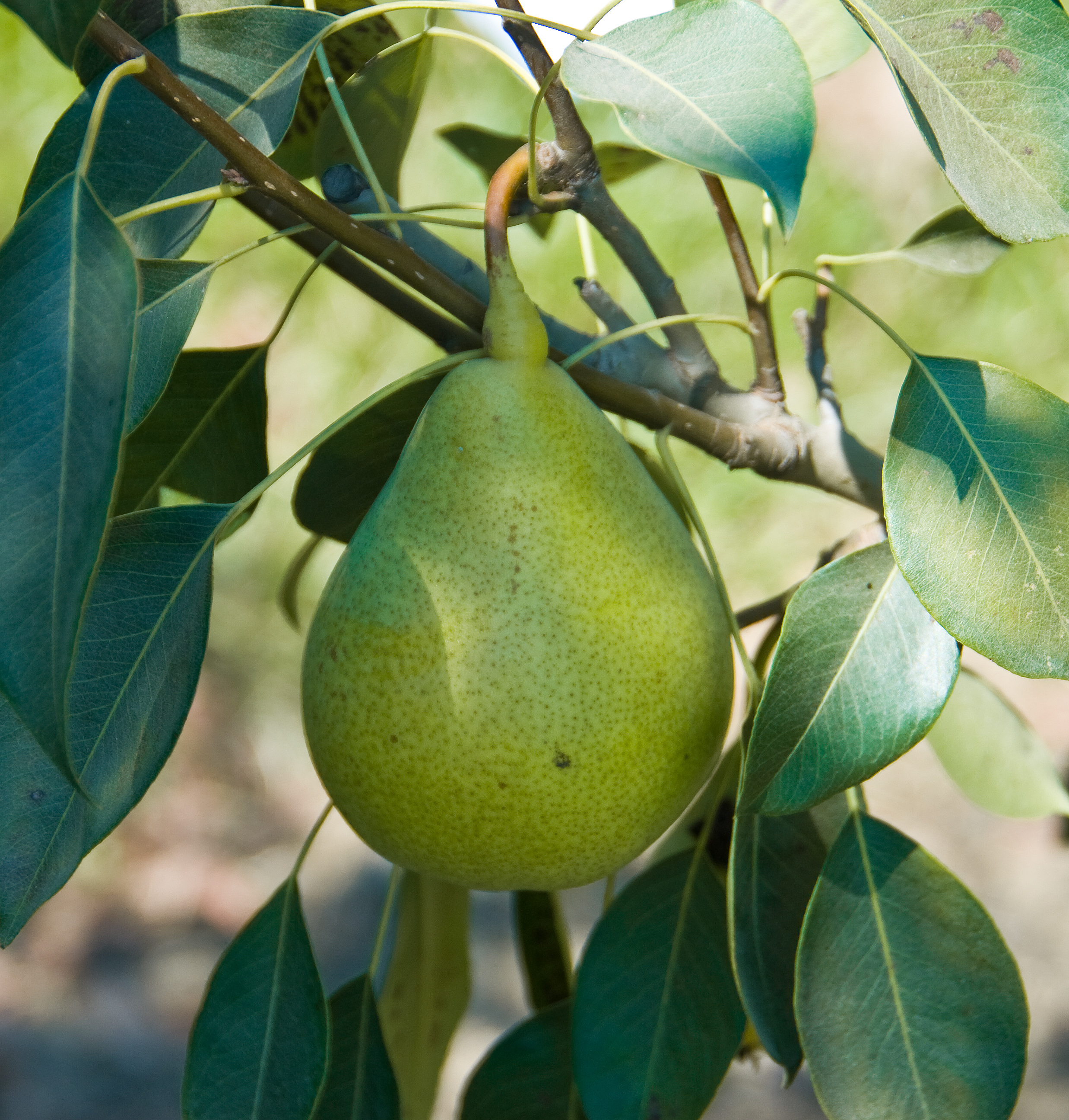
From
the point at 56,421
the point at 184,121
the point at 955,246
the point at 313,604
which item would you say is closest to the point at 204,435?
the point at 184,121

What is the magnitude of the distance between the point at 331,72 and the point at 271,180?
0.79 ft

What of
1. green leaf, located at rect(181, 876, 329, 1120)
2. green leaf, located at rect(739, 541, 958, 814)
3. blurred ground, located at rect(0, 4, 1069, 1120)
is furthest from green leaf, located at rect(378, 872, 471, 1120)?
blurred ground, located at rect(0, 4, 1069, 1120)

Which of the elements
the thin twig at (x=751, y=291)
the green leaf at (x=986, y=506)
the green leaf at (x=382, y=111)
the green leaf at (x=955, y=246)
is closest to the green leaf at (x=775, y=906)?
the green leaf at (x=986, y=506)

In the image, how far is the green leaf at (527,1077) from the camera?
2.43ft

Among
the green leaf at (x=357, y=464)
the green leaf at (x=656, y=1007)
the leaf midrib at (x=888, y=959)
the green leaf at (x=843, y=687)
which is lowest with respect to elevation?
the green leaf at (x=656, y=1007)

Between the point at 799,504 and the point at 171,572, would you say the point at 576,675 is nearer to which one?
the point at 171,572

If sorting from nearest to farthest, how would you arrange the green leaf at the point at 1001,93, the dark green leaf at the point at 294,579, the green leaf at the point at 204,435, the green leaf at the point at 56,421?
the green leaf at the point at 56,421 < the green leaf at the point at 1001,93 < the green leaf at the point at 204,435 < the dark green leaf at the point at 294,579

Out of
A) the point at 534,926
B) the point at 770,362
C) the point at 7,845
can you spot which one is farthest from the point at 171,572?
the point at 534,926

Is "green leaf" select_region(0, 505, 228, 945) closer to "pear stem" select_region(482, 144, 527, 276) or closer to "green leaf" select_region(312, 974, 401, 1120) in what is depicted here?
"pear stem" select_region(482, 144, 527, 276)

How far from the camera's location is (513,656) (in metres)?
0.49

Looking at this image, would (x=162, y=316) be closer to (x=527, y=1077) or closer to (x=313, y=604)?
(x=527, y=1077)

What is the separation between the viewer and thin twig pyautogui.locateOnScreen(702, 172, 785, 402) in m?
0.64

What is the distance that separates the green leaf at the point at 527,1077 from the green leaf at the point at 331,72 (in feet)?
2.09

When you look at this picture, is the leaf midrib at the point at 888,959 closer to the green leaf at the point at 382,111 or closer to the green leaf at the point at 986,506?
the green leaf at the point at 986,506
